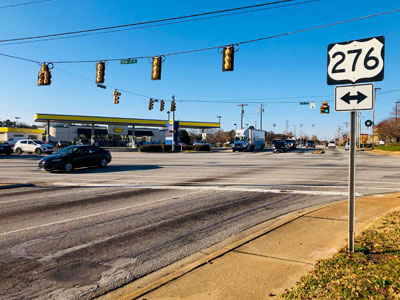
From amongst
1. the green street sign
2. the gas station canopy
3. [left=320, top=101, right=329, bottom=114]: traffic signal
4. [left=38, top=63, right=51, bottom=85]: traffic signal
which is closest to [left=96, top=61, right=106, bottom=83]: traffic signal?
the green street sign

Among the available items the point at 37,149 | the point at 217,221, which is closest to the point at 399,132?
the point at 37,149

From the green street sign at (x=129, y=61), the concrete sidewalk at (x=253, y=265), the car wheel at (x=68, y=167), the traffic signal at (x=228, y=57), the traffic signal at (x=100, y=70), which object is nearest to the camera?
the concrete sidewalk at (x=253, y=265)

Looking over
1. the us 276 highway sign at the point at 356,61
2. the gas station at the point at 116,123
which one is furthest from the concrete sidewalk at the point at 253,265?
the gas station at the point at 116,123

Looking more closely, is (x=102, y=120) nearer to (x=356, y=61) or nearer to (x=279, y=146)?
(x=279, y=146)

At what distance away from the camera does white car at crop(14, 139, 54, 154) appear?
3638 centimetres

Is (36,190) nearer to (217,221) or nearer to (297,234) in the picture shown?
(217,221)

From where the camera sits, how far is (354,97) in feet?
14.1

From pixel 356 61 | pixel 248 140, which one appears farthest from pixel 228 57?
pixel 248 140

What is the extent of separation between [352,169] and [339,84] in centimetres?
123

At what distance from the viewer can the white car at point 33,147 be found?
3638 cm

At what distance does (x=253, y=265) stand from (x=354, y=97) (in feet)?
8.92

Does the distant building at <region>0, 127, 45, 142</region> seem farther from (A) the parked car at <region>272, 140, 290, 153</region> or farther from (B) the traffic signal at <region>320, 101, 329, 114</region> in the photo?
(B) the traffic signal at <region>320, 101, 329, 114</region>

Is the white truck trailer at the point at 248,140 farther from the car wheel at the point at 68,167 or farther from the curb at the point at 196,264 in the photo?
the curb at the point at 196,264

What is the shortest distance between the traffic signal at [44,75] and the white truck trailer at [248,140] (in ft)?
110
